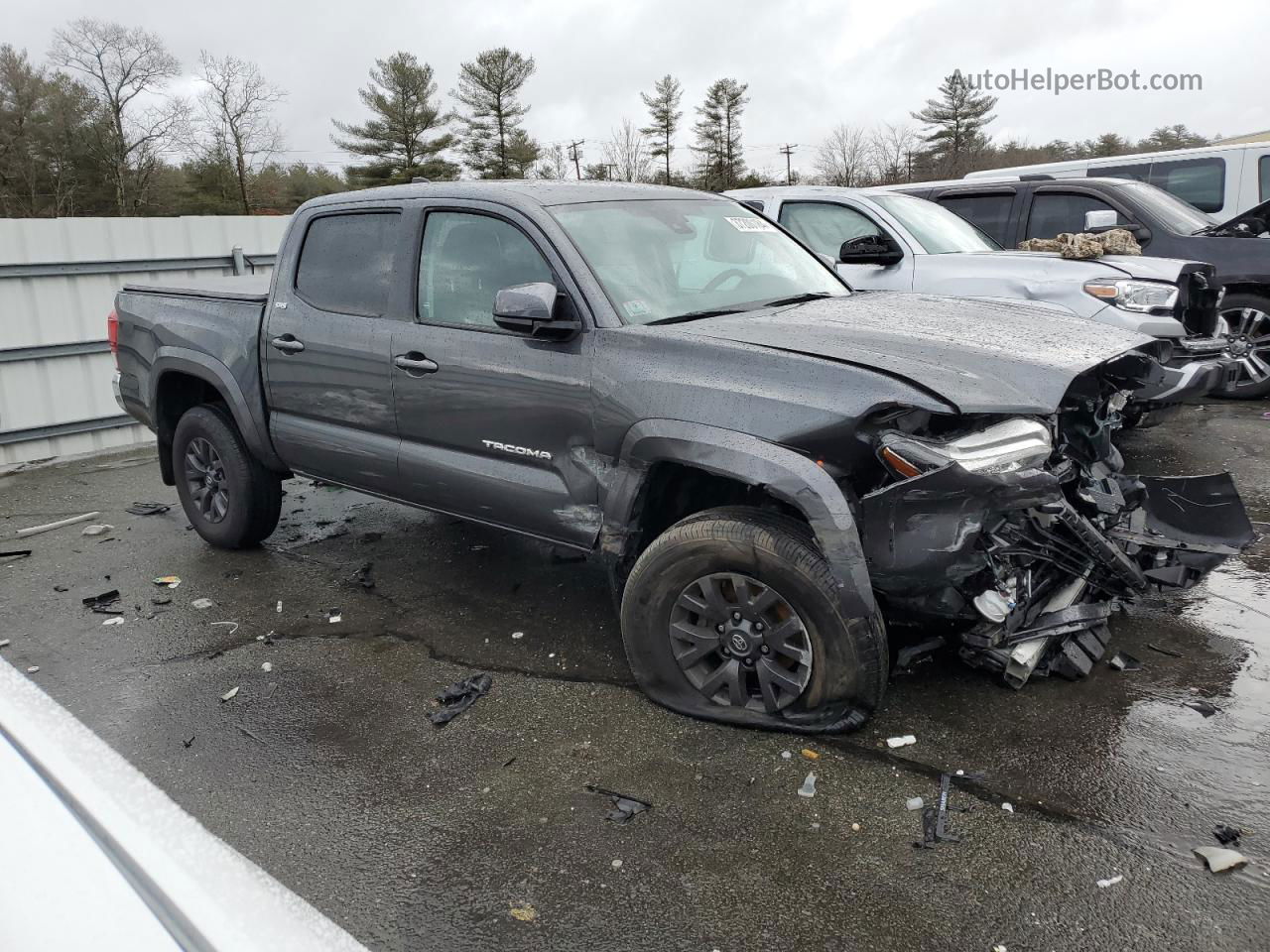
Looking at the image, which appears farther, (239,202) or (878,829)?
(239,202)

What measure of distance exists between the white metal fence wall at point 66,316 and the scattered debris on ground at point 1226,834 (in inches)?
353

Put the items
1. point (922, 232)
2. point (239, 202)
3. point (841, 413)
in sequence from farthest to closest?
point (239, 202), point (922, 232), point (841, 413)

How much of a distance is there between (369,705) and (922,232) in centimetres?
559

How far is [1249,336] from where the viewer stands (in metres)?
8.12

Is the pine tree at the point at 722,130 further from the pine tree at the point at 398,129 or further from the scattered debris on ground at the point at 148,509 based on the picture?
the scattered debris on ground at the point at 148,509

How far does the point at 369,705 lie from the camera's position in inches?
144

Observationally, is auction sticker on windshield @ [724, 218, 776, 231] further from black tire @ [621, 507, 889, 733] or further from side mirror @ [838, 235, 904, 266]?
black tire @ [621, 507, 889, 733]

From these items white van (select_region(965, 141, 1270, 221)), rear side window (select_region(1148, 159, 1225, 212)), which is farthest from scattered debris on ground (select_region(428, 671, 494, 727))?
rear side window (select_region(1148, 159, 1225, 212))

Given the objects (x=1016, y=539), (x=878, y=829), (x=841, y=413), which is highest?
(x=841, y=413)

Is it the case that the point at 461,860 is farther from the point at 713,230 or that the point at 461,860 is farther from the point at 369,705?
the point at 713,230

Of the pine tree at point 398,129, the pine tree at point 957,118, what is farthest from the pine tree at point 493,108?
the pine tree at point 957,118

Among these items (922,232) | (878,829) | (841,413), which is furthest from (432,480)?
(922,232)

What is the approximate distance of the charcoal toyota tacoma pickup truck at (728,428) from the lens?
2.89 m

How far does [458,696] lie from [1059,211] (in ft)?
23.5
